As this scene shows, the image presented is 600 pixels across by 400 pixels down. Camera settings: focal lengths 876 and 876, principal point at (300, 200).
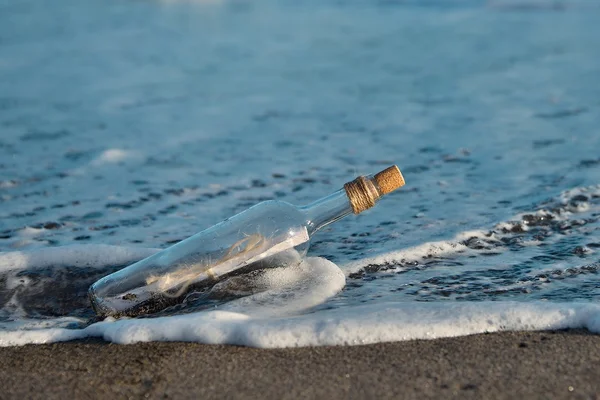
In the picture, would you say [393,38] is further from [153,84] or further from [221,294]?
[221,294]

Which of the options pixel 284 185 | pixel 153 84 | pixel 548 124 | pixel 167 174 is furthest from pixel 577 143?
pixel 153 84

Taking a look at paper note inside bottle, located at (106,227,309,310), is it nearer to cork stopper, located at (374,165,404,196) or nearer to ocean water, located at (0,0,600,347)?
ocean water, located at (0,0,600,347)

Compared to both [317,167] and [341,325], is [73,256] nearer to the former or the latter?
[341,325]

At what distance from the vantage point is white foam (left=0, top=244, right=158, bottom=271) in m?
3.55

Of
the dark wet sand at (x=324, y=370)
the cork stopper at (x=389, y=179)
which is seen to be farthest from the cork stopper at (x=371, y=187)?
the dark wet sand at (x=324, y=370)

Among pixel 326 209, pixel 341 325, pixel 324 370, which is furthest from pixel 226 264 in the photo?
pixel 324 370

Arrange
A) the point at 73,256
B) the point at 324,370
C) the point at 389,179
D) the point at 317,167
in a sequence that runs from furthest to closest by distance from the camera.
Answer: the point at 317,167, the point at 73,256, the point at 389,179, the point at 324,370

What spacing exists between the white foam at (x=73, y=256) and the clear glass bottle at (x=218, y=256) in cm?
50

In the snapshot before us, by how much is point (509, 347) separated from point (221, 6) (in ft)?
41.5

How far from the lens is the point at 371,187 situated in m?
2.96

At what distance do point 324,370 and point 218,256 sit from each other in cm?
79

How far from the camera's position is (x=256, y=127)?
6.28m

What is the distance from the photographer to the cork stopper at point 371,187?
2.96 m

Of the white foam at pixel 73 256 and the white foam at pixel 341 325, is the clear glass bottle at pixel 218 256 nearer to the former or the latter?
the white foam at pixel 341 325
